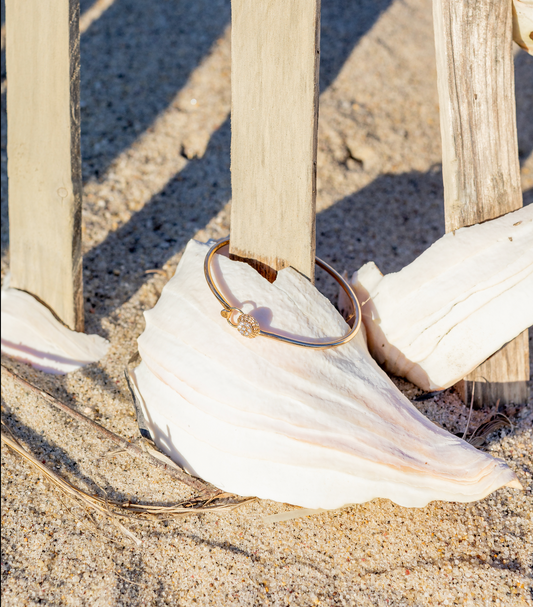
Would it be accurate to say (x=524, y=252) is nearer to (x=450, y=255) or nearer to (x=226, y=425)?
(x=450, y=255)

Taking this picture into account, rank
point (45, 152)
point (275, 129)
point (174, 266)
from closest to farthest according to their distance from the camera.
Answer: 1. point (275, 129)
2. point (45, 152)
3. point (174, 266)

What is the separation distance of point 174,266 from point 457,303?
3.10 ft

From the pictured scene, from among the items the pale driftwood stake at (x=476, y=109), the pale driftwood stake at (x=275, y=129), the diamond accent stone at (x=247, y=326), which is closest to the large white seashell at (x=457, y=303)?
the pale driftwood stake at (x=476, y=109)

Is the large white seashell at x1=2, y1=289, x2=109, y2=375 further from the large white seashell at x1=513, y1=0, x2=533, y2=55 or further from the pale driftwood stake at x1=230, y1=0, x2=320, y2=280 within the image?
the large white seashell at x1=513, y1=0, x2=533, y2=55

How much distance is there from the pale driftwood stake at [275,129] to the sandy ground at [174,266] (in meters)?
0.49

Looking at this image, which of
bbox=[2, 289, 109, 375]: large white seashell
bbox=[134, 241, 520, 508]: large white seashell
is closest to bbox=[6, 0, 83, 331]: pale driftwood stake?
bbox=[2, 289, 109, 375]: large white seashell

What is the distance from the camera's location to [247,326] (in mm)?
1083

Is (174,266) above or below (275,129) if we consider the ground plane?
below

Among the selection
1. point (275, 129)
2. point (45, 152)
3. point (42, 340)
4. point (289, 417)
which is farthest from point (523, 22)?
point (42, 340)

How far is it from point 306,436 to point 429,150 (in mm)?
1587

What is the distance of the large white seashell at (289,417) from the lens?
104cm

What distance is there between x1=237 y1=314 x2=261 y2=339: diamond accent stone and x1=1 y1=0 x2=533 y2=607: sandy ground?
0.43m

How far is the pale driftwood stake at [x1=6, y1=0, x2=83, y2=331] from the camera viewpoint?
135cm

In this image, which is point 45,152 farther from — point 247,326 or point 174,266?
point 247,326
